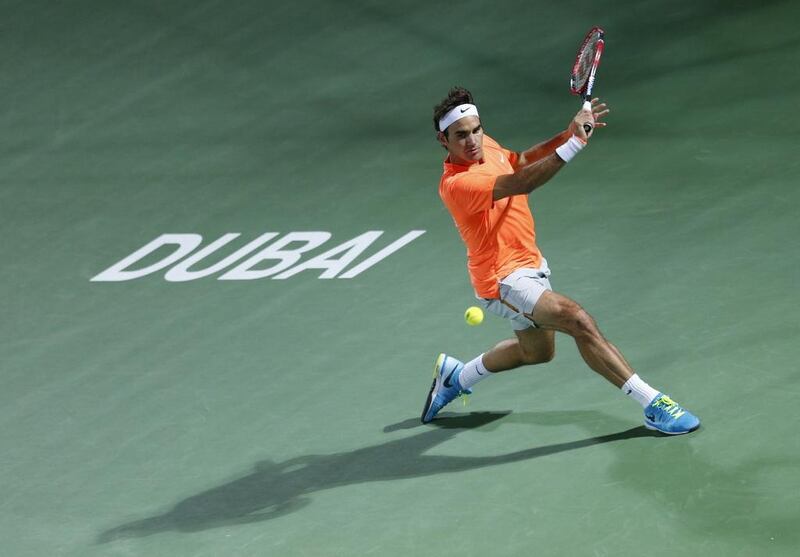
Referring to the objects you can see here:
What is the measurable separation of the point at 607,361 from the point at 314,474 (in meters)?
1.76

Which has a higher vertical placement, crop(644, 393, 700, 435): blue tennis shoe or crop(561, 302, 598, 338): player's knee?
crop(561, 302, 598, 338): player's knee

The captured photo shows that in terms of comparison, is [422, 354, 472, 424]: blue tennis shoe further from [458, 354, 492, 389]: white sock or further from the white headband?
the white headband

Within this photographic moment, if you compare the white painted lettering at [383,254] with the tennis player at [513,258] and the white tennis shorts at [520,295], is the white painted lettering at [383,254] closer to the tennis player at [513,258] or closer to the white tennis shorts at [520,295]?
the tennis player at [513,258]

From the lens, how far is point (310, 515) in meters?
7.76

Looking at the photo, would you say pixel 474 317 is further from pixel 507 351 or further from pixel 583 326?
pixel 583 326

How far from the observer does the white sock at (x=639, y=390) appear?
7.92m

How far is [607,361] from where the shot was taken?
793 cm

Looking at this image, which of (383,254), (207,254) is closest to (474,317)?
(383,254)

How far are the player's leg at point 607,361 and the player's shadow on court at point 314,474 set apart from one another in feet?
0.62

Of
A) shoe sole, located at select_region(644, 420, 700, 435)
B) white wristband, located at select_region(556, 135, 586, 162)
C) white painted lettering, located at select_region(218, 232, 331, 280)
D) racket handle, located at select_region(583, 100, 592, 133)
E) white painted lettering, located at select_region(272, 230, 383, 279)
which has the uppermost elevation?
racket handle, located at select_region(583, 100, 592, 133)

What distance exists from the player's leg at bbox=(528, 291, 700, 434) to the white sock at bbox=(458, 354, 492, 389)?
775 millimetres

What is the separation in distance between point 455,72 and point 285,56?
1.83 metres

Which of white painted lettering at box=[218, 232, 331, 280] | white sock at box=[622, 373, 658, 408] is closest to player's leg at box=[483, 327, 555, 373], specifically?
white sock at box=[622, 373, 658, 408]

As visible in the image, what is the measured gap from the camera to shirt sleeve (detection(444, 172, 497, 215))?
780cm
